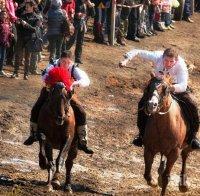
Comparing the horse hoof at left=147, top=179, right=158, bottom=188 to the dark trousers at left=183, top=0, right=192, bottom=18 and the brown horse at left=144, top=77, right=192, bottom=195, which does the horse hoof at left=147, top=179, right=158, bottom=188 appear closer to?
the brown horse at left=144, top=77, right=192, bottom=195

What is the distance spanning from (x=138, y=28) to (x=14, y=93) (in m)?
10.9

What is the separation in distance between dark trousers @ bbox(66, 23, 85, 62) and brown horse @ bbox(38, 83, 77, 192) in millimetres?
10433

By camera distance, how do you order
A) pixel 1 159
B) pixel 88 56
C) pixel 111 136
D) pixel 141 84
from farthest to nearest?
pixel 88 56 < pixel 141 84 < pixel 111 136 < pixel 1 159

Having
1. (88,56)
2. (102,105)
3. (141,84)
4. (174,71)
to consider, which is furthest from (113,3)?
(174,71)

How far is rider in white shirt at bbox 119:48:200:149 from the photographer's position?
13.8 metres

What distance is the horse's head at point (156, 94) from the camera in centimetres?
1246

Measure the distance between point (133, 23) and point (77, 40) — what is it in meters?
4.69

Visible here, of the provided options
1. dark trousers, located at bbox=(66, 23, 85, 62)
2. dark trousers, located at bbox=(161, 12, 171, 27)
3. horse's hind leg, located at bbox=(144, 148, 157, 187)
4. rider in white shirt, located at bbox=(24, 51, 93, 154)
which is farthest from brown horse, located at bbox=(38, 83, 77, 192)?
dark trousers, located at bbox=(161, 12, 171, 27)

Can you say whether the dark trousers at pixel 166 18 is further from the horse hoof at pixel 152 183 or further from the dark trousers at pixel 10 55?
the horse hoof at pixel 152 183

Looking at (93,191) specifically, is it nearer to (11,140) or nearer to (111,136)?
(11,140)

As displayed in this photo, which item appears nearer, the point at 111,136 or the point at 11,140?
the point at 11,140

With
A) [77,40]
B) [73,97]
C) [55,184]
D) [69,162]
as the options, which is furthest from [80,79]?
[77,40]

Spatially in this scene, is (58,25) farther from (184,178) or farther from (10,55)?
(184,178)

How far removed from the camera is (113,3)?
26.9 metres
